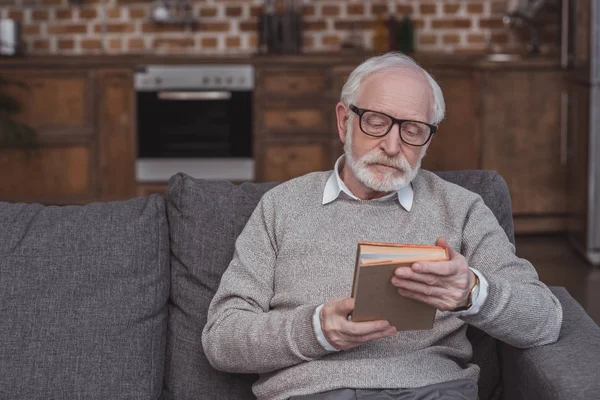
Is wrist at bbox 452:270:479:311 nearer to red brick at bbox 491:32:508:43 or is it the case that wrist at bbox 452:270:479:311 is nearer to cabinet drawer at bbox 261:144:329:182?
cabinet drawer at bbox 261:144:329:182

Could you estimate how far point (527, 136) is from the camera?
18.4ft

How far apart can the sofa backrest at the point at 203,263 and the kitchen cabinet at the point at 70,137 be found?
3866 millimetres

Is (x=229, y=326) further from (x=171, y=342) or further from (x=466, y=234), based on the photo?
(x=466, y=234)

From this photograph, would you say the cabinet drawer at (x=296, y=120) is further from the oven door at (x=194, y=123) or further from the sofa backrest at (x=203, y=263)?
the sofa backrest at (x=203, y=263)

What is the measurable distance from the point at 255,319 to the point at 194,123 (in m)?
4.17

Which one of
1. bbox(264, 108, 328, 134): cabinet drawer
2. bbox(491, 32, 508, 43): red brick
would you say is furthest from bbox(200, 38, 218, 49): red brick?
bbox(491, 32, 508, 43): red brick

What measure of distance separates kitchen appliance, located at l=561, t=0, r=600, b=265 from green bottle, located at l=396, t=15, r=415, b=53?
1057mm

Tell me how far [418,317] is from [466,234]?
34 centimetres

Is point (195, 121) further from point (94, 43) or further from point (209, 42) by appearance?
point (94, 43)

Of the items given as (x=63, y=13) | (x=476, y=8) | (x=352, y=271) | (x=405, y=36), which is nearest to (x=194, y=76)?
(x=63, y=13)

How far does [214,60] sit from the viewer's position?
19.0 feet

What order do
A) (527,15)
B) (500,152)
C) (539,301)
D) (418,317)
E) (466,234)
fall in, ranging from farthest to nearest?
(527,15)
(500,152)
(466,234)
(539,301)
(418,317)

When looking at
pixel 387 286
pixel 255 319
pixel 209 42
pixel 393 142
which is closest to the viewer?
pixel 387 286

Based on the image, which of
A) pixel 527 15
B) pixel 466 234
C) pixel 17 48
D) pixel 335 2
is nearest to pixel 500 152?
pixel 527 15
